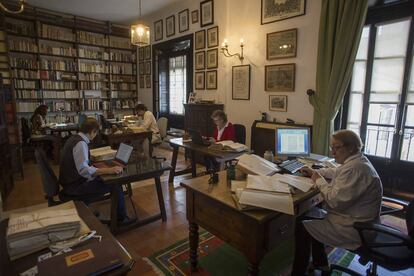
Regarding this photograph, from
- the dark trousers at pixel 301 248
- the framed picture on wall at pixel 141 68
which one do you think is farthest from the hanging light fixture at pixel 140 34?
the dark trousers at pixel 301 248

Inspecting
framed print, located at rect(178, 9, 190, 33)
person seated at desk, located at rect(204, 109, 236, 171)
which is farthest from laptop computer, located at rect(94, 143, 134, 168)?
Result: framed print, located at rect(178, 9, 190, 33)

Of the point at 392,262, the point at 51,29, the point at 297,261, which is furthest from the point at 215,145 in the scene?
the point at 51,29

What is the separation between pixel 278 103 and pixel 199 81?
2.04 metres

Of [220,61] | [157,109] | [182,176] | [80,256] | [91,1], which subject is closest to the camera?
[80,256]

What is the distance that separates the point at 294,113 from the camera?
3.83 meters

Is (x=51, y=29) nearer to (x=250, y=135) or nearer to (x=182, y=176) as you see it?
(x=182, y=176)

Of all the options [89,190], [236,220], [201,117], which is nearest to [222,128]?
[201,117]

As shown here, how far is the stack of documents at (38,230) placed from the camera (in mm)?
1072

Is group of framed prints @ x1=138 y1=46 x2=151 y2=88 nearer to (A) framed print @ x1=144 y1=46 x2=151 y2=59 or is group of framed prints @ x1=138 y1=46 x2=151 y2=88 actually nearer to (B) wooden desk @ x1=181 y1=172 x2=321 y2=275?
(A) framed print @ x1=144 y1=46 x2=151 y2=59

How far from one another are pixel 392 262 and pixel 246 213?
91cm

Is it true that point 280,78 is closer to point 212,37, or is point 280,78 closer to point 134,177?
point 212,37

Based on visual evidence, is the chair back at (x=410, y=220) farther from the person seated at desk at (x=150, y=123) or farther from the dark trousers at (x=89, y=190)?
the person seated at desk at (x=150, y=123)

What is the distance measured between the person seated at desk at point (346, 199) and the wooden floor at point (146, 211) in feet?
4.29

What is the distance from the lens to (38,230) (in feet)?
3.68
